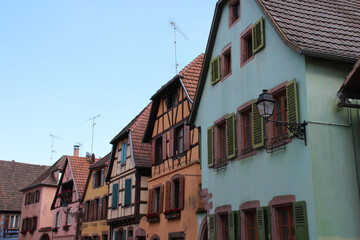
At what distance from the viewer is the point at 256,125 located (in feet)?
40.6

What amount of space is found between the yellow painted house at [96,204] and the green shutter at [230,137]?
636 inches

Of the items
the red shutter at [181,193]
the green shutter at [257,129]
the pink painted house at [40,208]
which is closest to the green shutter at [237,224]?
the green shutter at [257,129]

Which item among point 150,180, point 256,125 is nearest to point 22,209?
point 150,180

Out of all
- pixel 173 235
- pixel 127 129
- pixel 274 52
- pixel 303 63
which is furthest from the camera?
pixel 127 129

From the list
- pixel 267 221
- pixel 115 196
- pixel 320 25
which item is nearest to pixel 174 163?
pixel 115 196

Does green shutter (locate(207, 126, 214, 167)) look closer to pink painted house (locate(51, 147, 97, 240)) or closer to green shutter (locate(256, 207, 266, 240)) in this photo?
green shutter (locate(256, 207, 266, 240))

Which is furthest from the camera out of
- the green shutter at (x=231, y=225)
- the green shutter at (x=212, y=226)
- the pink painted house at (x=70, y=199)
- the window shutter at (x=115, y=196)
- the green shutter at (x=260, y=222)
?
the pink painted house at (x=70, y=199)

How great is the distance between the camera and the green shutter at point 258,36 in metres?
12.7

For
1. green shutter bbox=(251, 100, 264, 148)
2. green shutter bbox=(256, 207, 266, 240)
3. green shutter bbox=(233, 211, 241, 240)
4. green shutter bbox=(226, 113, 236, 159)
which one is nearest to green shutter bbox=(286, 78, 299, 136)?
green shutter bbox=(251, 100, 264, 148)

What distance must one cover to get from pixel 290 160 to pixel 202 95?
6181 millimetres

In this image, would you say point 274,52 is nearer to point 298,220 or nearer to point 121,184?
point 298,220

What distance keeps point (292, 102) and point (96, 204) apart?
2256 centimetres

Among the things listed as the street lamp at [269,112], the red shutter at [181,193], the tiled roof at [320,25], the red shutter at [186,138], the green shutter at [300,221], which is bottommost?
the green shutter at [300,221]

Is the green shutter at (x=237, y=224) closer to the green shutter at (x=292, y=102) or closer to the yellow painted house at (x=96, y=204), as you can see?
the green shutter at (x=292, y=102)
